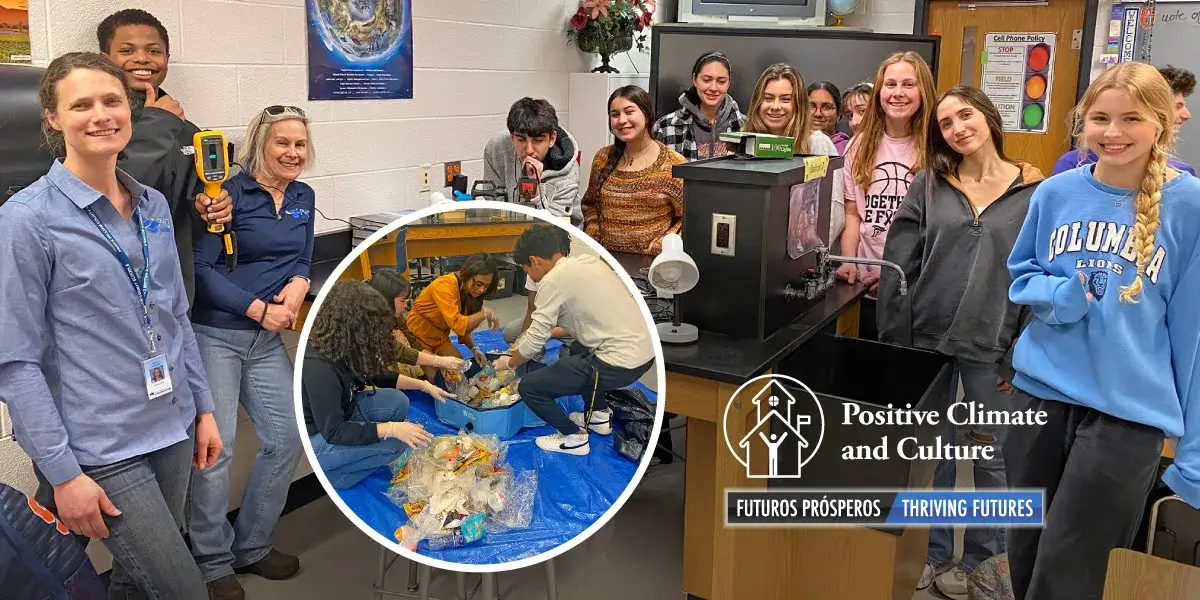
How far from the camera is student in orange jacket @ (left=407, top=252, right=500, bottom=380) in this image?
5.20 feet

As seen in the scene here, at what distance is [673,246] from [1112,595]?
3.56 ft

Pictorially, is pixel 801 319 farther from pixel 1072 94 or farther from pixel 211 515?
pixel 1072 94

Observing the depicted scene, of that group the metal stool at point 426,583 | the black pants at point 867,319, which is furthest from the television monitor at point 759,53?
the metal stool at point 426,583

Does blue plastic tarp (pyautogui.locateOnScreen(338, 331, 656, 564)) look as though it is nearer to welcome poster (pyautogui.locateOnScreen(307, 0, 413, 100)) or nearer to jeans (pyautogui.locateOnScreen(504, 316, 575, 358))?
jeans (pyautogui.locateOnScreen(504, 316, 575, 358))

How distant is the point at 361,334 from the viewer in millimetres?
1580

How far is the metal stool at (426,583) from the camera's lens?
1.88 metres

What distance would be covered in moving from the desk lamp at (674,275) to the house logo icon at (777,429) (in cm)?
24

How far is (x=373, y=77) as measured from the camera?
3.46 metres

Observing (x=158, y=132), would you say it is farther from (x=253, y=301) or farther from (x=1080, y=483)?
(x=1080, y=483)

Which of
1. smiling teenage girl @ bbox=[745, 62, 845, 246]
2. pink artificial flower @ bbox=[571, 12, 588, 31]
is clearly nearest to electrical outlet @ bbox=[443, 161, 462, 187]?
pink artificial flower @ bbox=[571, 12, 588, 31]

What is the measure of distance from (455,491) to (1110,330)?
136 centimetres

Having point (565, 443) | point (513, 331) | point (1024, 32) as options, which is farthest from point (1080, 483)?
point (1024, 32)

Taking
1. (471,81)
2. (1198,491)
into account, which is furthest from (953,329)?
(471,81)

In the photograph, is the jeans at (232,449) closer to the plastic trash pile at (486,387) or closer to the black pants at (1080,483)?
the plastic trash pile at (486,387)
